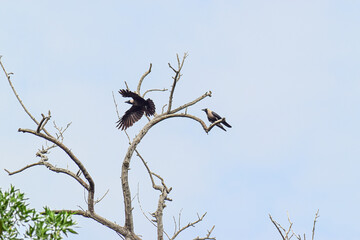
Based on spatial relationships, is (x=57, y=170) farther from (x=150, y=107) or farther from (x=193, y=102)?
(x=193, y=102)

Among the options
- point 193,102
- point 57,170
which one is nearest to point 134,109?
point 193,102

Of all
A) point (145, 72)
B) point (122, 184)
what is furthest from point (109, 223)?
point (145, 72)

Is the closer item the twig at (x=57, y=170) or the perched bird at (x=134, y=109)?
the twig at (x=57, y=170)

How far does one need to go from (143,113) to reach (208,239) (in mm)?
3226

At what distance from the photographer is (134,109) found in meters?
14.1

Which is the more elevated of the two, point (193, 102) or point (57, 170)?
point (193, 102)

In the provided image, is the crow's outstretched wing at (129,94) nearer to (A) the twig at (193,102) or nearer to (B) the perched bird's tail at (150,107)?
(B) the perched bird's tail at (150,107)

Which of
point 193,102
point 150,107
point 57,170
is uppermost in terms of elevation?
point 150,107

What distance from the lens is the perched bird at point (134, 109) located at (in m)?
13.6

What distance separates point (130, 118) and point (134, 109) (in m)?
0.27

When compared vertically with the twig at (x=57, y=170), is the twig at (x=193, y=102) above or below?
above

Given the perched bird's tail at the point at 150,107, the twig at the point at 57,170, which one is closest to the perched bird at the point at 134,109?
the perched bird's tail at the point at 150,107

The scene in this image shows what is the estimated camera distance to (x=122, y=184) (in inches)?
473

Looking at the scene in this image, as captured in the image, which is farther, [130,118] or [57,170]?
[130,118]
